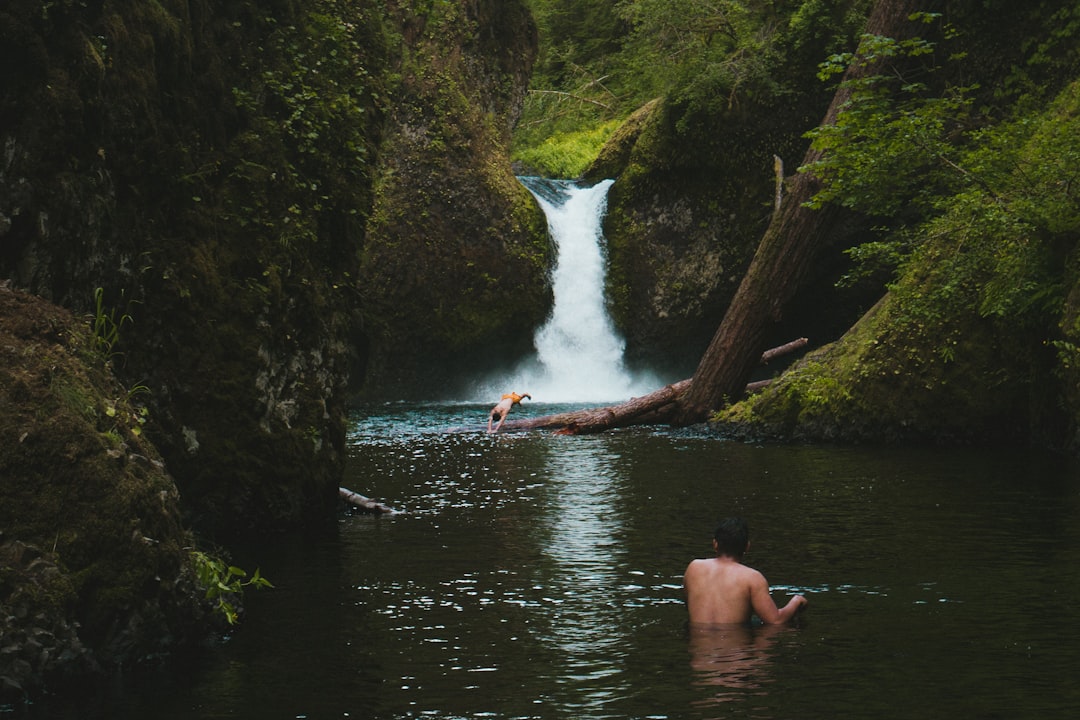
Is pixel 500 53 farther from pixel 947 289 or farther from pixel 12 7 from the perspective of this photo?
pixel 12 7

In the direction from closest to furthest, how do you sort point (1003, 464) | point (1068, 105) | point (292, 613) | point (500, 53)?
1. point (292, 613)
2. point (1003, 464)
3. point (1068, 105)
4. point (500, 53)

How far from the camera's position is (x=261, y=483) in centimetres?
930

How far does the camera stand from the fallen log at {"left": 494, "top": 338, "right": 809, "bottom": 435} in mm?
18875

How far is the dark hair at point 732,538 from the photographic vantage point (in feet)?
21.5

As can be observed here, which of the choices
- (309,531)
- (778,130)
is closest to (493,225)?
(778,130)

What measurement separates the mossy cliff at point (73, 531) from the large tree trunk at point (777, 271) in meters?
13.2

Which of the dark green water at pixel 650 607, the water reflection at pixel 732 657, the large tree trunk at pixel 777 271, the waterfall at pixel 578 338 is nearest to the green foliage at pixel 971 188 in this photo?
the large tree trunk at pixel 777 271

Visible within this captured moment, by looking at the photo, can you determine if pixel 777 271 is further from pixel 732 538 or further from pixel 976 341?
pixel 732 538

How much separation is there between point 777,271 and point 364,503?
957cm

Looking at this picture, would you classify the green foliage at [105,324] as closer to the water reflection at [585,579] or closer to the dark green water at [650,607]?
the dark green water at [650,607]

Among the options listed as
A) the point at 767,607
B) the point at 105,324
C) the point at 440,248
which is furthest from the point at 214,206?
the point at 440,248

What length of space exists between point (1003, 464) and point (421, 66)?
2020 cm

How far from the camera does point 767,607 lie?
249 inches

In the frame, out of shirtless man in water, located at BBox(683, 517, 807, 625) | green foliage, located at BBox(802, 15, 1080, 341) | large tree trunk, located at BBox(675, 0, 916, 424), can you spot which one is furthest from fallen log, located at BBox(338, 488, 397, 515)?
large tree trunk, located at BBox(675, 0, 916, 424)
